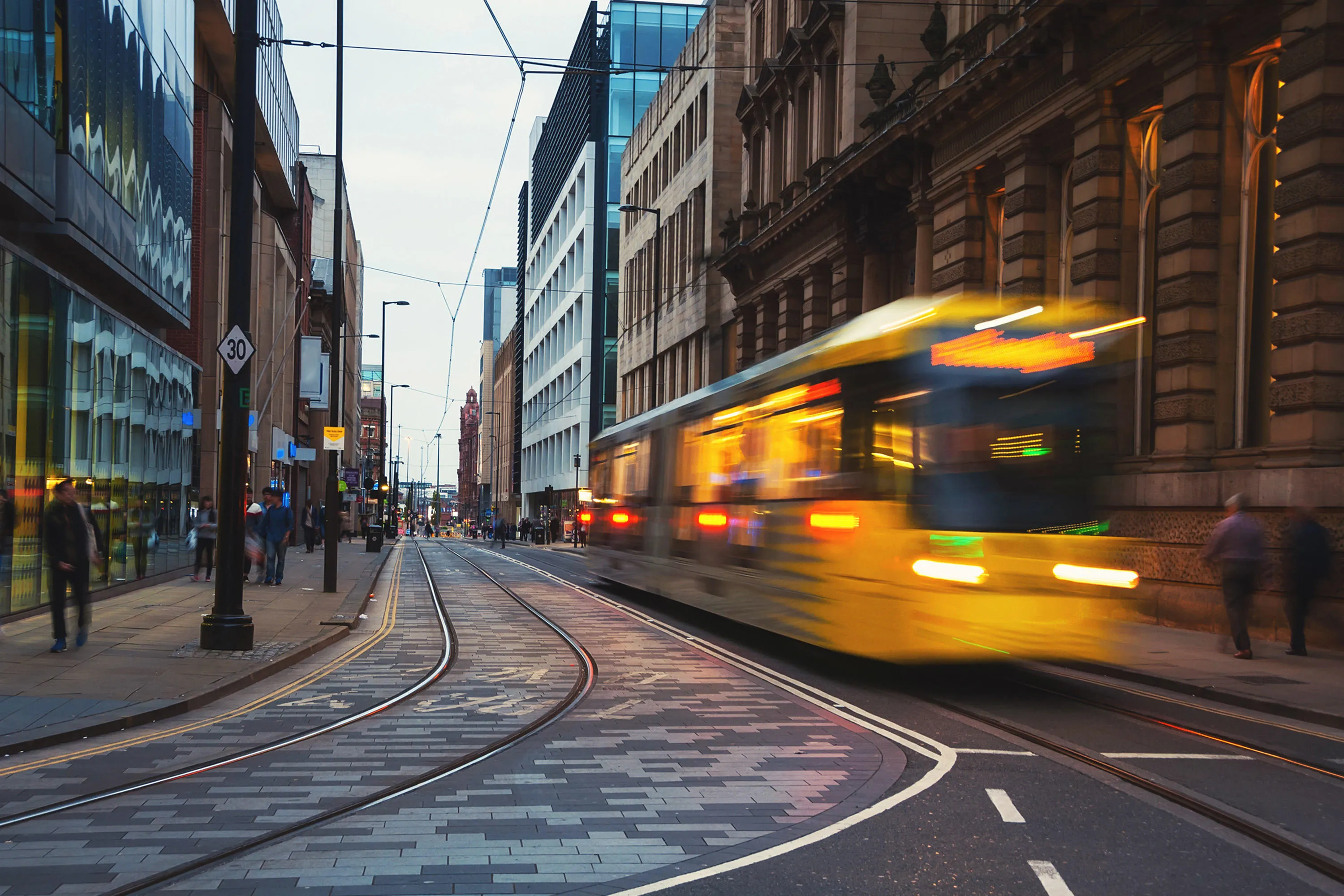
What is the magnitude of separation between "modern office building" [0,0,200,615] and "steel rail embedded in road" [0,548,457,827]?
6.60 m

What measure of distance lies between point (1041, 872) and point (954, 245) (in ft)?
74.7

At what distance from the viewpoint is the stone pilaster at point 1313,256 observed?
16.2 m

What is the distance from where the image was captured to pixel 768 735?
9.49 m

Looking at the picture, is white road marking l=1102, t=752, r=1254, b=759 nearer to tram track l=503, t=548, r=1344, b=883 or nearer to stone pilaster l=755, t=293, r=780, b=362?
tram track l=503, t=548, r=1344, b=883

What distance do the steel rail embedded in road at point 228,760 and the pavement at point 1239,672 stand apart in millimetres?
6389

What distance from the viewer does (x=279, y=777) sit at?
778 centimetres

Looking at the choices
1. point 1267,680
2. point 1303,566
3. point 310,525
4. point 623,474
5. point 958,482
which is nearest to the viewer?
point 958,482

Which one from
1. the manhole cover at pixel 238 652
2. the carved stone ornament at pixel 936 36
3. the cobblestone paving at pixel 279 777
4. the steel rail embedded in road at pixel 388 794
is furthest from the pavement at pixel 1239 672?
the carved stone ornament at pixel 936 36

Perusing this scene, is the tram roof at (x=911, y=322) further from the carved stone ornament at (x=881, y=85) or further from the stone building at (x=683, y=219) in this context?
the stone building at (x=683, y=219)

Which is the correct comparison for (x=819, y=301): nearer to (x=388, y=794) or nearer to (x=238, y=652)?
(x=238, y=652)

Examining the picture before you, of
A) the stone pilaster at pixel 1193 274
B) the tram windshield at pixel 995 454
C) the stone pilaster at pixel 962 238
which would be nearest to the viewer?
the tram windshield at pixel 995 454

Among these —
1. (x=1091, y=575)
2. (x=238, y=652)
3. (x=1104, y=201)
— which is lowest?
(x=238, y=652)

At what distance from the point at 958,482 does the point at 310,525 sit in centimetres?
3503

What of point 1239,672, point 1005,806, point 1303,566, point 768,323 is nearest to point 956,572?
point 1239,672
